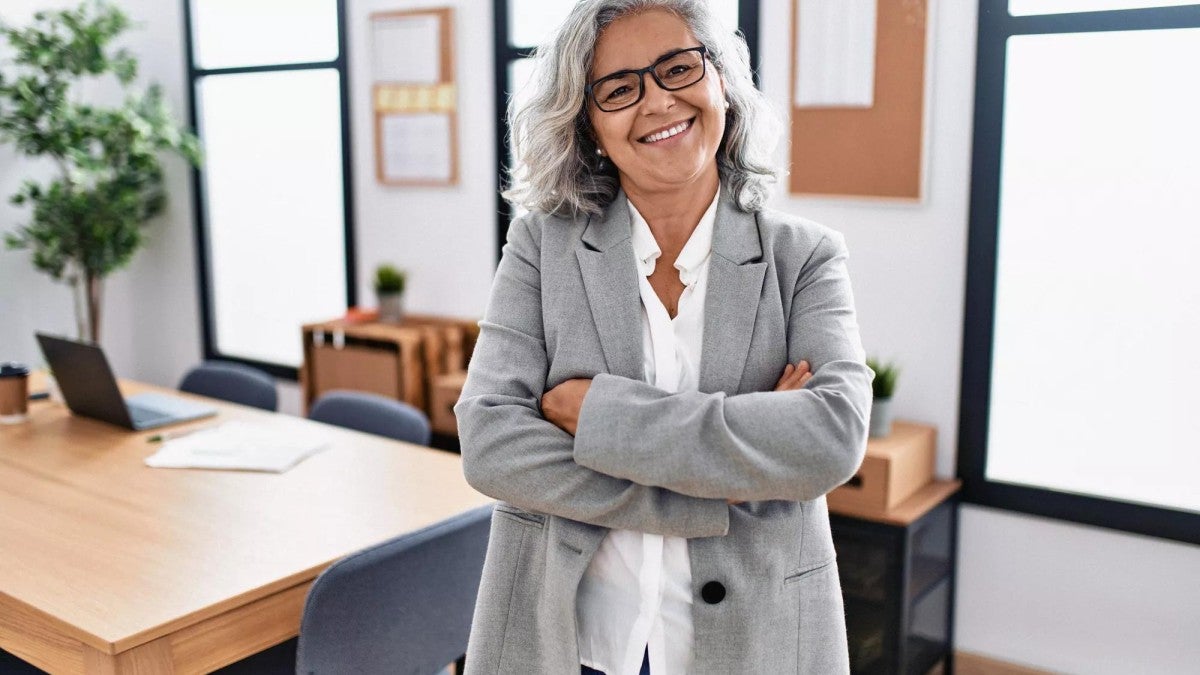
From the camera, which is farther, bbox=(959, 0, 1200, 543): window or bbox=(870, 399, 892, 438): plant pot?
bbox=(870, 399, 892, 438): plant pot

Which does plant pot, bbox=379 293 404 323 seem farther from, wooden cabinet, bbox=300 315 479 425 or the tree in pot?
the tree in pot

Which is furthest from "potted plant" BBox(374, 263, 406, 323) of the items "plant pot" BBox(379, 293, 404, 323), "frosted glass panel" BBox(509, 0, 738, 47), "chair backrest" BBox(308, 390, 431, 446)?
"chair backrest" BBox(308, 390, 431, 446)

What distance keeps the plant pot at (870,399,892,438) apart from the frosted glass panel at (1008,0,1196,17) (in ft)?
3.75

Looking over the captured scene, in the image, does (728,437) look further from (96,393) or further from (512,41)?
(512,41)

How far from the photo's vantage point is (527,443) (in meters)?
1.53

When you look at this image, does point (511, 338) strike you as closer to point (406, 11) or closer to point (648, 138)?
point (648, 138)

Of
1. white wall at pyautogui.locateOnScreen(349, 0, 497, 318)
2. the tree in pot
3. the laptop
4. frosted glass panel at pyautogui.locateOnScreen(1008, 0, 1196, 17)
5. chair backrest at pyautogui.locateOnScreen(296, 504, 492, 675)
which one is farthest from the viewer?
the tree in pot

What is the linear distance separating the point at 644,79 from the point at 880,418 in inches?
71.7

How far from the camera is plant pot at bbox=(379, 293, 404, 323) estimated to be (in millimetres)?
4520

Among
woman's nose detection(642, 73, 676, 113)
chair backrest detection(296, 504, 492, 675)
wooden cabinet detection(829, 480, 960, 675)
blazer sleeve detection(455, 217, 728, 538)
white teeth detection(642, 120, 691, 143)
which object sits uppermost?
woman's nose detection(642, 73, 676, 113)

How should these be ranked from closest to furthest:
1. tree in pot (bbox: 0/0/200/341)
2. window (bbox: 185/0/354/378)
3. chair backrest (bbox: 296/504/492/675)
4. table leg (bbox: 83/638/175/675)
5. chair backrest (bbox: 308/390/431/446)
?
table leg (bbox: 83/638/175/675), chair backrest (bbox: 296/504/492/675), chair backrest (bbox: 308/390/431/446), tree in pot (bbox: 0/0/200/341), window (bbox: 185/0/354/378)

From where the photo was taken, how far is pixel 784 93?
11.4 feet

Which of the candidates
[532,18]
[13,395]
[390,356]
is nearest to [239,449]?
[13,395]

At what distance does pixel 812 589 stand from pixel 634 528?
26 cm
